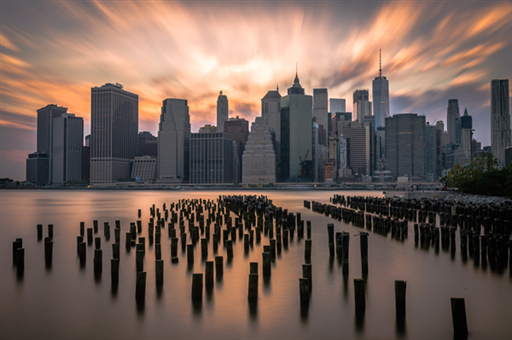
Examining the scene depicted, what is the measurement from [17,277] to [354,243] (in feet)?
73.4

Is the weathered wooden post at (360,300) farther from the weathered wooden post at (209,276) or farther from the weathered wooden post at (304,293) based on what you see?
the weathered wooden post at (209,276)

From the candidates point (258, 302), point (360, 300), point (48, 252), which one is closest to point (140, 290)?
point (258, 302)

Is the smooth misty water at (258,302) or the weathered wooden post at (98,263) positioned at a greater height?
the weathered wooden post at (98,263)

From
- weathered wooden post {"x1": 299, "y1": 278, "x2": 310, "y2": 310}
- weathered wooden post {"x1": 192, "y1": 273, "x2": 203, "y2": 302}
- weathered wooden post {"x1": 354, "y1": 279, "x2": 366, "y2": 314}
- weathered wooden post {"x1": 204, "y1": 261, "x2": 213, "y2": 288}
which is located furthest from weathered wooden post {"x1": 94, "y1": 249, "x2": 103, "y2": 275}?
weathered wooden post {"x1": 354, "y1": 279, "x2": 366, "y2": 314}

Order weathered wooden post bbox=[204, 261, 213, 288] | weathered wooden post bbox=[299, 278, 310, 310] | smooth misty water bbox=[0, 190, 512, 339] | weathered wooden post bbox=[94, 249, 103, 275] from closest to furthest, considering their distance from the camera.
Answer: smooth misty water bbox=[0, 190, 512, 339], weathered wooden post bbox=[299, 278, 310, 310], weathered wooden post bbox=[204, 261, 213, 288], weathered wooden post bbox=[94, 249, 103, 275]

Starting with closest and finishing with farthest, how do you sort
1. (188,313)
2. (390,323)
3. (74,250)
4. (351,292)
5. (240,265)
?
(390,323) → (188,313) → (351,292) → (240,265) → (74,250)

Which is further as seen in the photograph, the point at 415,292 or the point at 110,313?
the point at 415,292

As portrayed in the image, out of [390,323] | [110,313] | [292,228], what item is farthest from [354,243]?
[110,313]

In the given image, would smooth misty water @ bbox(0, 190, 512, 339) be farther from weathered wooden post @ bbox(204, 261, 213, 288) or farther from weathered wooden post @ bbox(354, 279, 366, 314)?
weathered wooden post @ bbox(204, 261, 213, 288)

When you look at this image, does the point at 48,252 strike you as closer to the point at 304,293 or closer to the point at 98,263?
the point at 98,263

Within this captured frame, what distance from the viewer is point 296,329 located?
13.8m

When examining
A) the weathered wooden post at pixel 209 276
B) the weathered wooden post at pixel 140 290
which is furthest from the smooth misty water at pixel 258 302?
the weathered wooden post at pixel 209 276

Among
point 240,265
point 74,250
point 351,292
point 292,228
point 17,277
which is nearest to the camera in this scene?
point 351,292

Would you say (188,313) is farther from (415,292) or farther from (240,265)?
(415,292)
